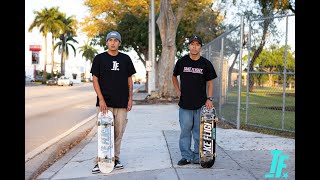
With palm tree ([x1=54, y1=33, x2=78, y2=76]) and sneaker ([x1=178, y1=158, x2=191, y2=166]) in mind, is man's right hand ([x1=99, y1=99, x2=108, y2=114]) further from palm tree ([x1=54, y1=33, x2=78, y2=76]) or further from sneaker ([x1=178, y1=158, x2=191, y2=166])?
palm tree ([x1=54, y1=33, x2=78, y2=76])

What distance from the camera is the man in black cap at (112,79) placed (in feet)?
17.6

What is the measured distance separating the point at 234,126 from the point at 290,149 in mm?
3732

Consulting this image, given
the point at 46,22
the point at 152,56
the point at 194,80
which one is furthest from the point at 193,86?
the point at 46,22

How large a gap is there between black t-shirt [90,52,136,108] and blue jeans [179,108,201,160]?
0.91 metres

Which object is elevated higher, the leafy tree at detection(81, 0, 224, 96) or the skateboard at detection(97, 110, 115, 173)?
the leafy tree at detection(81, 0, 224, 96)

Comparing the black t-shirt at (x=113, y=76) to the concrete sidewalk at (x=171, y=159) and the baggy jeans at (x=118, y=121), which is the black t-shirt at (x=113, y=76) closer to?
the baggy jeans at (x=118, y=121)

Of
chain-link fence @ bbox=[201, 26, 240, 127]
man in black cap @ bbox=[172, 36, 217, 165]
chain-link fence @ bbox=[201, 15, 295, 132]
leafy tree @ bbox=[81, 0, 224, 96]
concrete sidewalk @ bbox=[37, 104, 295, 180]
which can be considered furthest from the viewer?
leafy tree @ bbox=[81, 0, 224, 96]

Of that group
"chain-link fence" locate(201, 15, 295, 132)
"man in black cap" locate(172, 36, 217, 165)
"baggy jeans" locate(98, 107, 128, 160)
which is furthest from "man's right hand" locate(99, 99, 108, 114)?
"chain-link fence" locate(201, 15, 295, 132)

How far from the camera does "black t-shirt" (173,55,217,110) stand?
564cm

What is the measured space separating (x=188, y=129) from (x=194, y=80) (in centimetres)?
75

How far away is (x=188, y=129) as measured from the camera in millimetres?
5793

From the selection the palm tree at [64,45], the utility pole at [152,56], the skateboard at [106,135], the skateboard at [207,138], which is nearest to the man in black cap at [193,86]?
the skateboard at [207,138]
